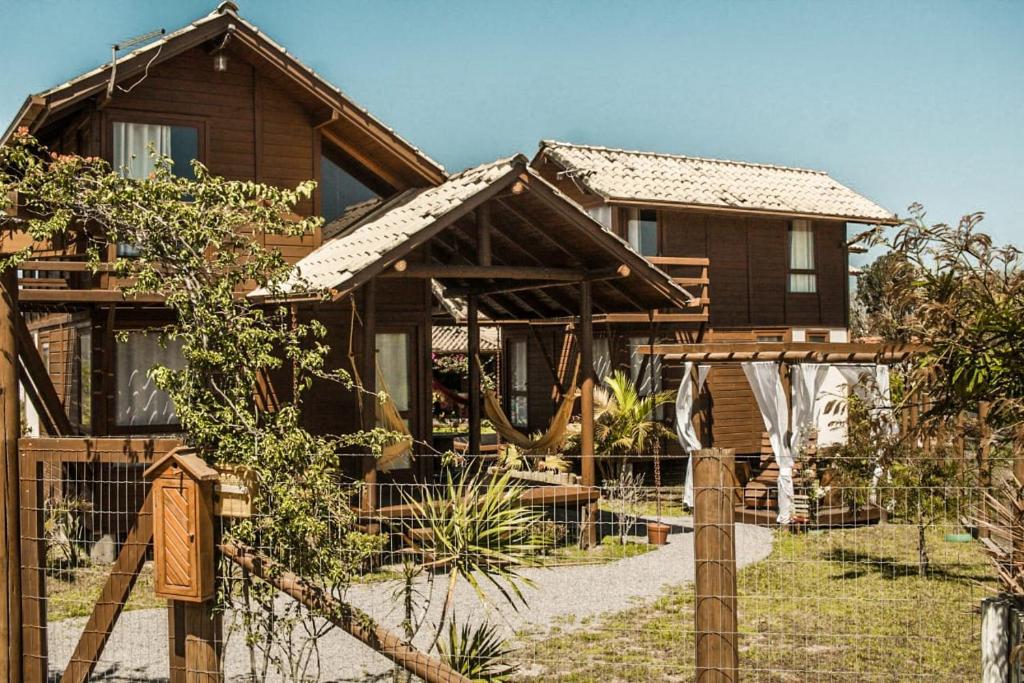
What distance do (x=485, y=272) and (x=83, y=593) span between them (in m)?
5.52

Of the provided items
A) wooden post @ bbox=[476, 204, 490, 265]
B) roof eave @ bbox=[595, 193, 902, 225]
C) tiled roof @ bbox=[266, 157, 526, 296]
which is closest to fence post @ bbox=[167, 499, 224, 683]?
tiled roof @ bbox=[266, 157, 526, 296]

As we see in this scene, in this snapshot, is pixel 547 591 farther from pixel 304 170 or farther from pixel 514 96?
pixel 514 96

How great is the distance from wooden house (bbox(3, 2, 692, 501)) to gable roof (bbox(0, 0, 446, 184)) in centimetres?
2

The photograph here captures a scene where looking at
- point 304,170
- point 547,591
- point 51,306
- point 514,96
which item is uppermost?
point 514,96

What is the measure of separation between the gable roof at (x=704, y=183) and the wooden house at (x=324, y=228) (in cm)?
801

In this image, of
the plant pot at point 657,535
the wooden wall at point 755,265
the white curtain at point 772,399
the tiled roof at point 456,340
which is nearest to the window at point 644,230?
the wooden wall at point 755,265

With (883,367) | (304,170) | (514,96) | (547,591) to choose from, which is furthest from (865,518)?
(514,96)

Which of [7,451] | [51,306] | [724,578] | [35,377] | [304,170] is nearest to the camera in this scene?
[724,578]

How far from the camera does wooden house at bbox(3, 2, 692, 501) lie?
13062 mm

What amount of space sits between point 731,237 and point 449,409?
12650 millimetres

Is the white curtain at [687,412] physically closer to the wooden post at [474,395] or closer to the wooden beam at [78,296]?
the wooden post at [474,395]

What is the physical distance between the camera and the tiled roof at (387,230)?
1188 centimetres

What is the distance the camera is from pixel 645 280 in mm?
14039

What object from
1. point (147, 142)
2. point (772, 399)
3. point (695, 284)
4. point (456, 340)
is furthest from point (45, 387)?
point (456, 340)
